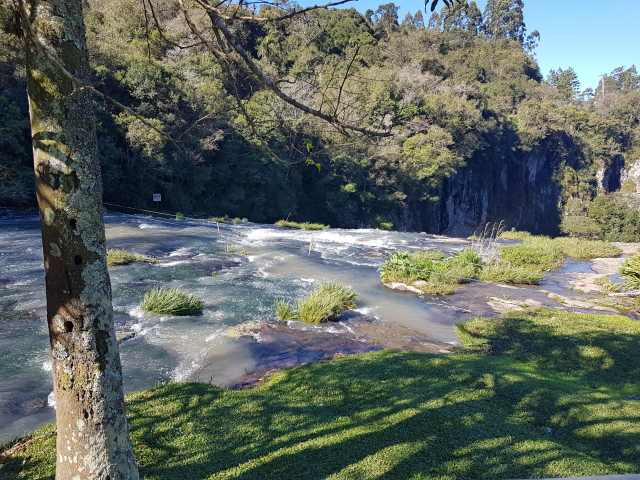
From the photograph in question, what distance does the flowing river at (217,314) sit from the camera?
21.2 ft

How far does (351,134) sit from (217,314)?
211 inches

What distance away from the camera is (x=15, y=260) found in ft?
40.7

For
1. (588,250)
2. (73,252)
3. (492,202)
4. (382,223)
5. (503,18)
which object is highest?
(503,18)

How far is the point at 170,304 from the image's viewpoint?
9.06 meters

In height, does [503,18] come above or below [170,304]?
above

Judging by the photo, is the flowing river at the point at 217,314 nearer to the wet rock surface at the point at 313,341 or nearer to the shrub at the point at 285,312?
the wet rock surface at the point at 313,341

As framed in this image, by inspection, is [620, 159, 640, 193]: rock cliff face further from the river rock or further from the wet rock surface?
the wet rock surface

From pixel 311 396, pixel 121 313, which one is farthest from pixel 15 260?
pixel 311 396

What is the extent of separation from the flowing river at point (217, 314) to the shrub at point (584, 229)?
32.4 m

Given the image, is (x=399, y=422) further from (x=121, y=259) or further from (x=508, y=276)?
(x=508, y=276)

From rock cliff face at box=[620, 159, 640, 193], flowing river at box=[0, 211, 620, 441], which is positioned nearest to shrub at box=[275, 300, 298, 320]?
flowing river at box=[0, 211, 620, 441]

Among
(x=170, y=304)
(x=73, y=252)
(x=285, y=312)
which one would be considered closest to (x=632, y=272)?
(x=285, y=312)

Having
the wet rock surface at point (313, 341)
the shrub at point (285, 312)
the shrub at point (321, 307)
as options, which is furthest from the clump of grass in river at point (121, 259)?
the shrub at point (321, 307)

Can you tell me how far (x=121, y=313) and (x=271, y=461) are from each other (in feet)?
20.8
